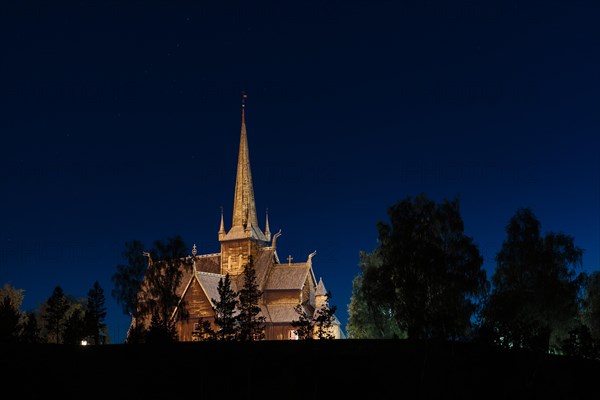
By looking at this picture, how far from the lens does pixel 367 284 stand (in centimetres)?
5491

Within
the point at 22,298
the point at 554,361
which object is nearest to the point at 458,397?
the point at 554,361

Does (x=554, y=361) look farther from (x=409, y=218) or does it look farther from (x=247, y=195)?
(x=247, y=195)

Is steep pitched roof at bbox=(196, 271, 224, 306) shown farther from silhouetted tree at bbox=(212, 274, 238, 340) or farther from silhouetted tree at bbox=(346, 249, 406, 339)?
silhouetted tree at bbox=(212, 274, 238, 340)

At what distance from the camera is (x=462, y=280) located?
173ft

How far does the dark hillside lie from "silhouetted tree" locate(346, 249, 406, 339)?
17471 mm

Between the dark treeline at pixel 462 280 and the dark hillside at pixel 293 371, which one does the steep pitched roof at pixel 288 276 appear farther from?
the dark hillside at pixel 293 371

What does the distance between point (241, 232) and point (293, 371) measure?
179ft

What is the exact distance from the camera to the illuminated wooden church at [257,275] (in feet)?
263

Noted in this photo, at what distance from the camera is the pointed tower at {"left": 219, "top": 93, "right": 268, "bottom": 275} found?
90125 millimetres

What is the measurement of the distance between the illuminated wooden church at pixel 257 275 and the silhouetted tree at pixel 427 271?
89.1 ft

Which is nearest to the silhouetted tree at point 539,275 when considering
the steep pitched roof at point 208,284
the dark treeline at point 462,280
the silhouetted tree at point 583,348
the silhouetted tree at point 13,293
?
the dark treeline at point 462,280

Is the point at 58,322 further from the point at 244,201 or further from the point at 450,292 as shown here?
the point at 244,201

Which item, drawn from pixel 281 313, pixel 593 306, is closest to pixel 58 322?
pixel 281 313

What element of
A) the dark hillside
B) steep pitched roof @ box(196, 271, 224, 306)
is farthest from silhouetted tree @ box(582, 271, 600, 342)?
steep pitched roof @ box(196, 271, 224, 306)
